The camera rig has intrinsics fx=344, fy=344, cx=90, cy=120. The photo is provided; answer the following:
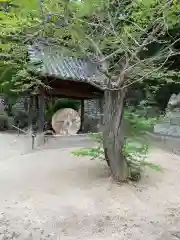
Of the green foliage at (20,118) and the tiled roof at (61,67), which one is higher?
the tiled roof at (61,67)

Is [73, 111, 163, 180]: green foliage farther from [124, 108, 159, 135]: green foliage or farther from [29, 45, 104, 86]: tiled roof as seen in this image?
[29, 45, 104, 86]: tiled roof

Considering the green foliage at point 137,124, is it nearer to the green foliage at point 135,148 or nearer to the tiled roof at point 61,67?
the green foliage at point 135,148

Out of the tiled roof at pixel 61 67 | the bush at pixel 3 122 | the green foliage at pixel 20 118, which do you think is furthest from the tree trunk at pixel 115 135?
the green foliage at pixel 20 118

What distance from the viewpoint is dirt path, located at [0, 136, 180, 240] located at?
3727 mm

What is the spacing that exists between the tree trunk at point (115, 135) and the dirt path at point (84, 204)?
0.73ft

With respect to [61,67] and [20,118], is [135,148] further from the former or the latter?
[20,118]

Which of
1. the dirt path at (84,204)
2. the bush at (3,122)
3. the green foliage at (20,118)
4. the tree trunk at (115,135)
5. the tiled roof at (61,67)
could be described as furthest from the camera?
the green foliage at (20,118)

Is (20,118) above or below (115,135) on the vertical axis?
below

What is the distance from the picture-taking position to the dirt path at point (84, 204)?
147 inches

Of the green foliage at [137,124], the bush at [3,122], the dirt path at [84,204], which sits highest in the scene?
the green foliage at [137,124]

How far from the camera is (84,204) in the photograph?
4379 mm

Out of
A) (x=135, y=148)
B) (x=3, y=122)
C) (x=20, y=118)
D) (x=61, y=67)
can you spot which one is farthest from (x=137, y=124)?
(x=20, y=118)

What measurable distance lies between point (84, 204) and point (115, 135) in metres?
1.19

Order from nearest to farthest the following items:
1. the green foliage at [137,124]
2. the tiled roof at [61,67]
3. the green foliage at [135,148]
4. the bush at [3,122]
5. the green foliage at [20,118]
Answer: the green foliage at [135,148] → the green foliage at [137,124] → the tiled roof at [61,67] → the bush at [3,122] → the green foliage at [20,118]
